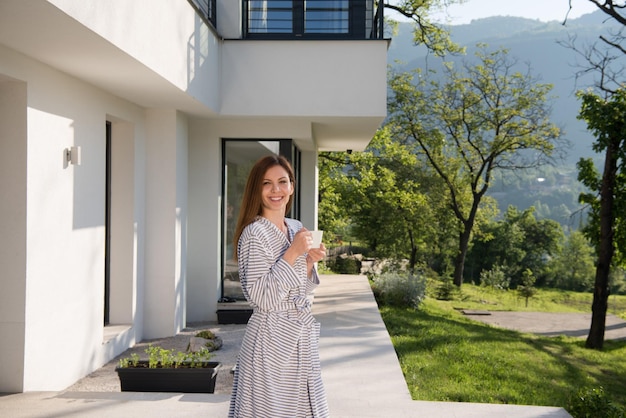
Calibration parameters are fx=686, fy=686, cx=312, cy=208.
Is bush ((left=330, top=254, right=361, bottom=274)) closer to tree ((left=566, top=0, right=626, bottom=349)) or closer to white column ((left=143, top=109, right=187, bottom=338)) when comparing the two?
tree ((left=566, top=0, right=626, bottom=349))

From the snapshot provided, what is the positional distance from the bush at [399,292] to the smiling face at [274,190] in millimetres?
10617

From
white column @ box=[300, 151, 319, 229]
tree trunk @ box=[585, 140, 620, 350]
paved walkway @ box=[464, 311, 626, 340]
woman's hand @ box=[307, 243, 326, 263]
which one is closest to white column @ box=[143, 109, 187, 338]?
white column @ box=[300, 151, 319, 229]

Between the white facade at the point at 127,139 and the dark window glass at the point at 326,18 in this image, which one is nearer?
the white facade at the point at 127,139

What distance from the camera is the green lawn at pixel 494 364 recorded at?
679 centimetres

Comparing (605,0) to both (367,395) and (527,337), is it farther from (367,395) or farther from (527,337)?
(367,395)

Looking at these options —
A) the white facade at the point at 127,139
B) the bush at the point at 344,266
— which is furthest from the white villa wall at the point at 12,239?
the bush at the point at 344,266

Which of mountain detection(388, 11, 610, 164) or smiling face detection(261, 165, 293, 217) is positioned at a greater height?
mountain detection(388, 11, 610, 164)

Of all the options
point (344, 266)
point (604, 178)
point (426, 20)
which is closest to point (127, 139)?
point (604, 178)

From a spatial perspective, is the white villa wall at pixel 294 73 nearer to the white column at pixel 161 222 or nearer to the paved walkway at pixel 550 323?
the white column at pixel 161 222

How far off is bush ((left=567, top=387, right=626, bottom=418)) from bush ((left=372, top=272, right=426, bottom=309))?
813cm

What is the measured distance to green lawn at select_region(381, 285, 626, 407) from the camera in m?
6.79

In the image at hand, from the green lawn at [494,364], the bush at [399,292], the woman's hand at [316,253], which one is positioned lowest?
the green lawn at [494,364]

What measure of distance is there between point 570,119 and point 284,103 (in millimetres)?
83174

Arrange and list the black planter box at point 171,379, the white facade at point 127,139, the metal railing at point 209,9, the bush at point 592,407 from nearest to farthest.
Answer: the bush at point 592,407, the white facade at point 127,139, the black planter box at point 171,379, the metal railing at point 209,9
